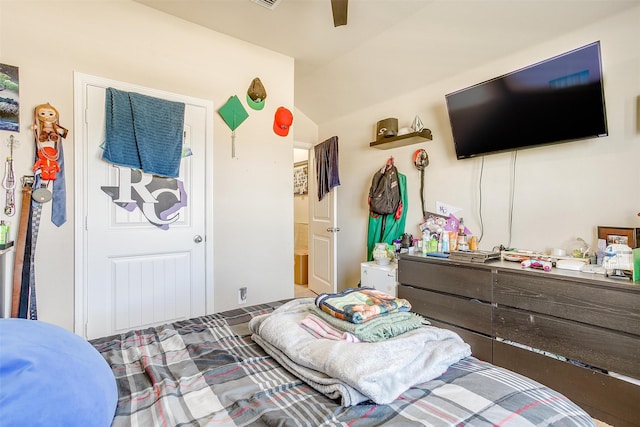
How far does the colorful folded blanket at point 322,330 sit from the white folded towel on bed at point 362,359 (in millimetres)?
24

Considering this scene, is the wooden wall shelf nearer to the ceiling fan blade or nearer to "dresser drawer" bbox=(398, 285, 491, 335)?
the ceiling fan blade

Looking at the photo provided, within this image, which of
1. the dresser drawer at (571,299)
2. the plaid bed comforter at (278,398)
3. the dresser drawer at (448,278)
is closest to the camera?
the plaid bed comforter at (278,398)

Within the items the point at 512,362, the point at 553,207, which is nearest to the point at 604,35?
the point at 553,207

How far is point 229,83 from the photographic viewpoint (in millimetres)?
2641

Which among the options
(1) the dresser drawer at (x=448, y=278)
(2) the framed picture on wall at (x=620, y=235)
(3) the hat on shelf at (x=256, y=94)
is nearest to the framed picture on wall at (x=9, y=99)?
(3) the hat on shelf at (x=256, y=94)

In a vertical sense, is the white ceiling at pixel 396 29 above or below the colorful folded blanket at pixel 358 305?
above

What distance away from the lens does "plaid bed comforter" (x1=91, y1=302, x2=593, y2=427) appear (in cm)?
70

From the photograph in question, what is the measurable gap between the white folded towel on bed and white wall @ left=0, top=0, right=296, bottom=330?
5.65 ft

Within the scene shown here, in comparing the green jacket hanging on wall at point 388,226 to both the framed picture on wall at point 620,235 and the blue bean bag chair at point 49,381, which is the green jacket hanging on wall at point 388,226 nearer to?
the framed picture on wall at point 620,235

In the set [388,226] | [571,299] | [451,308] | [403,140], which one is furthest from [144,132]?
[571,299]

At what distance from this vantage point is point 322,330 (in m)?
0.99

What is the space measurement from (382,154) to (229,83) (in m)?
1.72

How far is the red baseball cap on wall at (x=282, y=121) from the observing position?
2885 mm

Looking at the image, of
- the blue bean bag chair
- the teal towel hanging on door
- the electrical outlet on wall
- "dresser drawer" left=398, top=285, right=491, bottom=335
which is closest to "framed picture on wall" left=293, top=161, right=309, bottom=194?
the electrical outlet on wall
